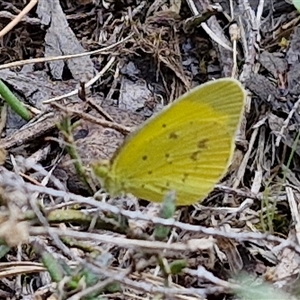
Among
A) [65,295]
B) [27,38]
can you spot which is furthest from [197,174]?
[27,38]

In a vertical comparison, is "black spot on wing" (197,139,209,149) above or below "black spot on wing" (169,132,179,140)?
below

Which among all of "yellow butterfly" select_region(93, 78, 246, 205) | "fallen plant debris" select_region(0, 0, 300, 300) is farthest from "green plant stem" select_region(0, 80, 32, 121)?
"yellow butterfly" select_region(93, 78, 246, 205)

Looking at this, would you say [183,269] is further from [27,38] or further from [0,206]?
[27,38]

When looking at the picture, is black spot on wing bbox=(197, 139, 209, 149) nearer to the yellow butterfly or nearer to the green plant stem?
the yellow butterfly

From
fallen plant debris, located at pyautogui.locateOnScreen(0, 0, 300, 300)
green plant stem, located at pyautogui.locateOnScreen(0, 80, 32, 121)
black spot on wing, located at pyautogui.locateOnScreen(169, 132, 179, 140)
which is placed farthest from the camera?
green plant stem, located at pyautogui.locateOnScreen(0, 80, 32, 121)

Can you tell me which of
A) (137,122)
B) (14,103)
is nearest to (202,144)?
(137,122)

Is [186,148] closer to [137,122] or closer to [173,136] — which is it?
[173,136]
